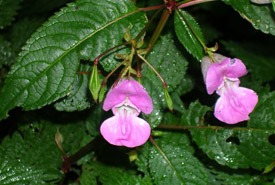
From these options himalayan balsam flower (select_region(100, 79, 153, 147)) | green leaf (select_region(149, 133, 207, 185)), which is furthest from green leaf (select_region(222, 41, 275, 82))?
himalayan balsam flower (select_region(100, 79, 153, 147))

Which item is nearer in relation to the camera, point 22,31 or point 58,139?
point 58,139

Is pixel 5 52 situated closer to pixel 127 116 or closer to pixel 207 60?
pixel 127 116

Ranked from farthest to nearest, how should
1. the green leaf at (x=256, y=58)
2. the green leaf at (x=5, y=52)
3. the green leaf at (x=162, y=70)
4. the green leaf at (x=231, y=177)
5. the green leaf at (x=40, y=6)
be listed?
the green leaf at (x=256, y=58), the green leaf at (x=40, y=6), the green leaf at (x=5, y=52), the green leaf at (x=231, y=177), the green leaf at (x=162, y=70)

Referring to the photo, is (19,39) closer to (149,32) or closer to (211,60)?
(149,32)

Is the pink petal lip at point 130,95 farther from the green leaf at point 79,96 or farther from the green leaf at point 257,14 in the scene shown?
the green leaf at point 257,14

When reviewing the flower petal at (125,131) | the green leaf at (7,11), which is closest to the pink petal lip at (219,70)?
the flower petal at (125,131)

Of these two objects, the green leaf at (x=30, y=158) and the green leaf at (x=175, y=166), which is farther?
the green leaf at (x=30, y=158)

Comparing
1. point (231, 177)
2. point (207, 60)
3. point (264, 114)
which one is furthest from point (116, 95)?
point (231, 177)
